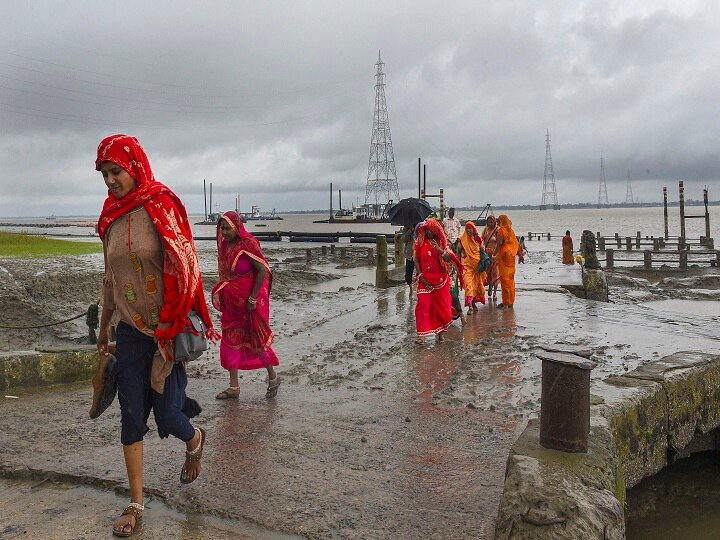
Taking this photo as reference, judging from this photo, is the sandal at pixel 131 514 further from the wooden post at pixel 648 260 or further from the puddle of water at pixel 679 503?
the wooden post at pixel 648 260

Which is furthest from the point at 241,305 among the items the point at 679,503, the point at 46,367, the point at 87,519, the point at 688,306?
the point at 688,306

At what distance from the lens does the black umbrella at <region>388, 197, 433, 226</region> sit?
11836 millimetres

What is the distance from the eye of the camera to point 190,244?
3316mm

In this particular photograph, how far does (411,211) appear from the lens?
11.9 metres

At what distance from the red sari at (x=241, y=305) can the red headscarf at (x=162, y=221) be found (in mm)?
2152

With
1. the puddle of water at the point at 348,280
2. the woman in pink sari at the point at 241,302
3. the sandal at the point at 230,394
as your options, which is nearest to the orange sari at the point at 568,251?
the puddle of water at the point at 348,280

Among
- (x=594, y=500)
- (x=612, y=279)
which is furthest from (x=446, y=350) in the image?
(x=612, y=279)

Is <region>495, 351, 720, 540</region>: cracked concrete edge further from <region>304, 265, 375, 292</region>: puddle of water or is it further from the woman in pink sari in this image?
<region>304, 265, 375, 292</region>: puddle of water

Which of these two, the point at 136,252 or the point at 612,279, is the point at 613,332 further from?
the point at 612,279

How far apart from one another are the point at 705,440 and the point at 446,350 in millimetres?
2827

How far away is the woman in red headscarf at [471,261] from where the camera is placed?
34.8 ft

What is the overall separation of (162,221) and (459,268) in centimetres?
589

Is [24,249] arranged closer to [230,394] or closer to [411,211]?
[411,211]

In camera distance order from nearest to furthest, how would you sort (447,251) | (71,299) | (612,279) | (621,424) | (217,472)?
(217,472) < (621,424) < (447,251) < (71,299) < (612,279)
